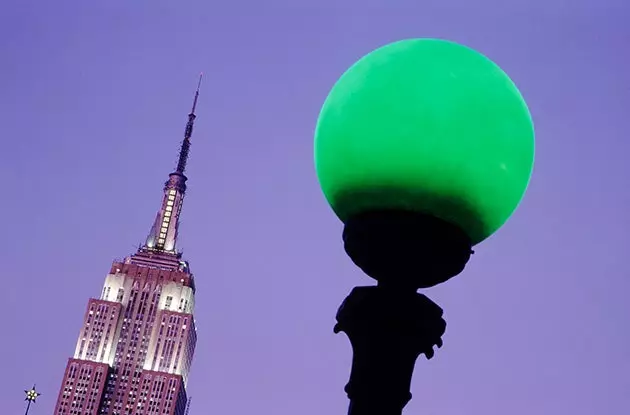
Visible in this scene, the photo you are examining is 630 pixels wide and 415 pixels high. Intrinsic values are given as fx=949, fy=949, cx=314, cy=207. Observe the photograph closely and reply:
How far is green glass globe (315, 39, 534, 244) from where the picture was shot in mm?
3723

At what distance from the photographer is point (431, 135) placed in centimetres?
372

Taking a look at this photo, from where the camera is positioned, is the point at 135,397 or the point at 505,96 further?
the point at 135,397

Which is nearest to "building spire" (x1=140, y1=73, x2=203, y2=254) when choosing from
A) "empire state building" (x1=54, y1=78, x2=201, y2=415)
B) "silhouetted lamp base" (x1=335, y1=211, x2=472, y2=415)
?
"empire state building" (x1=54, y1=78, x2=201, y2=415)

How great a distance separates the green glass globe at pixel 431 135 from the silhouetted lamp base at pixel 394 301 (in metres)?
0.08

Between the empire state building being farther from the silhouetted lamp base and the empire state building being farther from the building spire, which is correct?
the silhouetted lamp base

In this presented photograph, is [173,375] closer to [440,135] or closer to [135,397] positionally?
[135,397]

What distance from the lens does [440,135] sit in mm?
3715

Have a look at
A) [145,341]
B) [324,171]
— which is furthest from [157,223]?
[324,171]

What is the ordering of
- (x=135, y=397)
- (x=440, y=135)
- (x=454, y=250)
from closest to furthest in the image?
(x=440, y=135), (x=454, y=250), (x=135, y=397)

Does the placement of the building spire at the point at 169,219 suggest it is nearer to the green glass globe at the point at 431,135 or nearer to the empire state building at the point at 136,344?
the empire state building at the point at 136,344

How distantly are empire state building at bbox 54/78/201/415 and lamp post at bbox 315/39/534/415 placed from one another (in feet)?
338

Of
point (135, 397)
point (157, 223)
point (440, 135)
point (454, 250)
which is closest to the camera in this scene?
point (440, 135)

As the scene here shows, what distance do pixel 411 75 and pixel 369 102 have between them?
198 millimetres

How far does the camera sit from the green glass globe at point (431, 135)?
372cm
